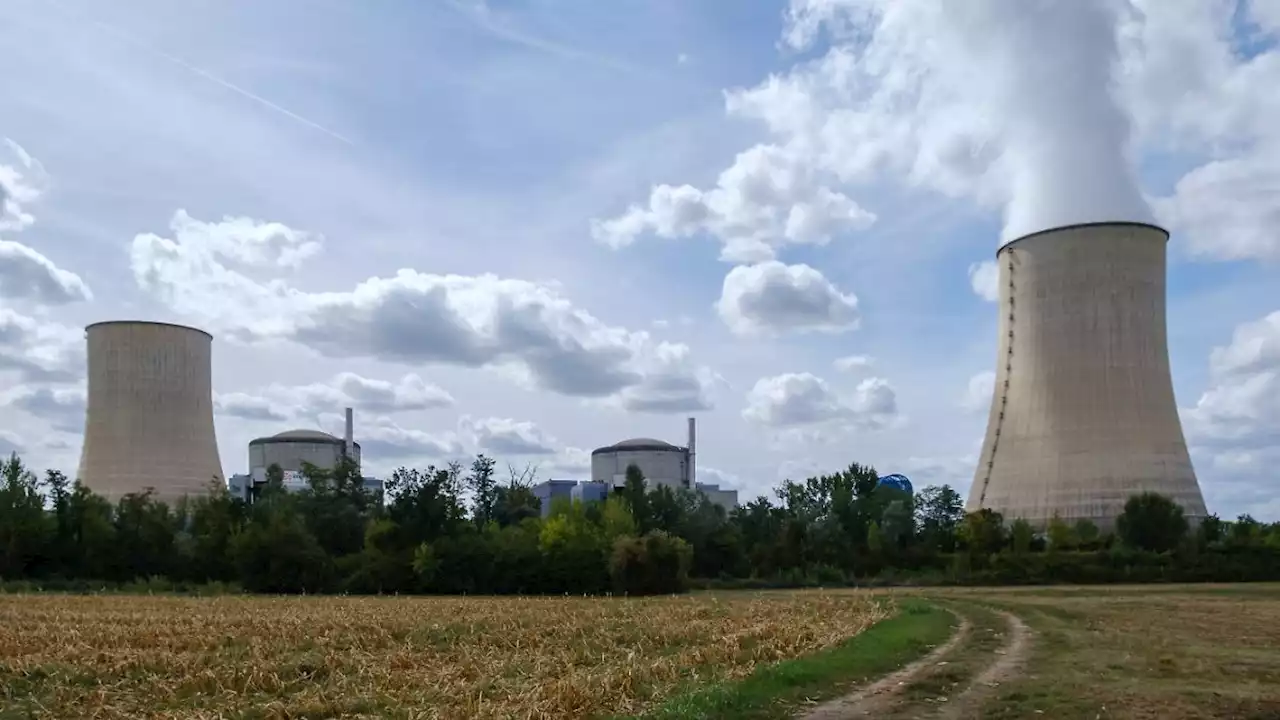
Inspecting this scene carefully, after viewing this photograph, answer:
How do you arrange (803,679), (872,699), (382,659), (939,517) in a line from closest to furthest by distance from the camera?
(872,699), (803,679), (382,659), (939,517)

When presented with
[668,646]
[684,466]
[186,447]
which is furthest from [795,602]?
[684,466]

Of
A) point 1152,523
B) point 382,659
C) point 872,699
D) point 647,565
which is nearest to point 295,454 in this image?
point 647,565

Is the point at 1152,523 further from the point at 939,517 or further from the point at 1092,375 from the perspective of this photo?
the point at 939,517

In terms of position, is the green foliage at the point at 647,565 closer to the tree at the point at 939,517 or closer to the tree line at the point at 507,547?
the tree line at the point at 507,547

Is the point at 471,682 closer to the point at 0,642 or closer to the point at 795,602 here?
the point at 0,642

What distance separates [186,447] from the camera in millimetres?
53531

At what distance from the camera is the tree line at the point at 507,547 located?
157 ft

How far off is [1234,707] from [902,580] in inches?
1694

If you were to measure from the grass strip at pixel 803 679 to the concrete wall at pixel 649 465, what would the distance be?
72821 mm

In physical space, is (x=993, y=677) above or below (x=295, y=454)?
below

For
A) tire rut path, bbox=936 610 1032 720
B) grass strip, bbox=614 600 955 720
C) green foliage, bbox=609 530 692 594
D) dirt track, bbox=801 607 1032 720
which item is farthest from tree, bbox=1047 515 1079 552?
dirt track, bbox=801 607 1032 720

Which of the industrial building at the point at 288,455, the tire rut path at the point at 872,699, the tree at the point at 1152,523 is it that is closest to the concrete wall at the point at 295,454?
the industrial building at the point at 288,455

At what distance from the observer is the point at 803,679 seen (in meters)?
13.2

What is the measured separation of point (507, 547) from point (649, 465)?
152 ft
